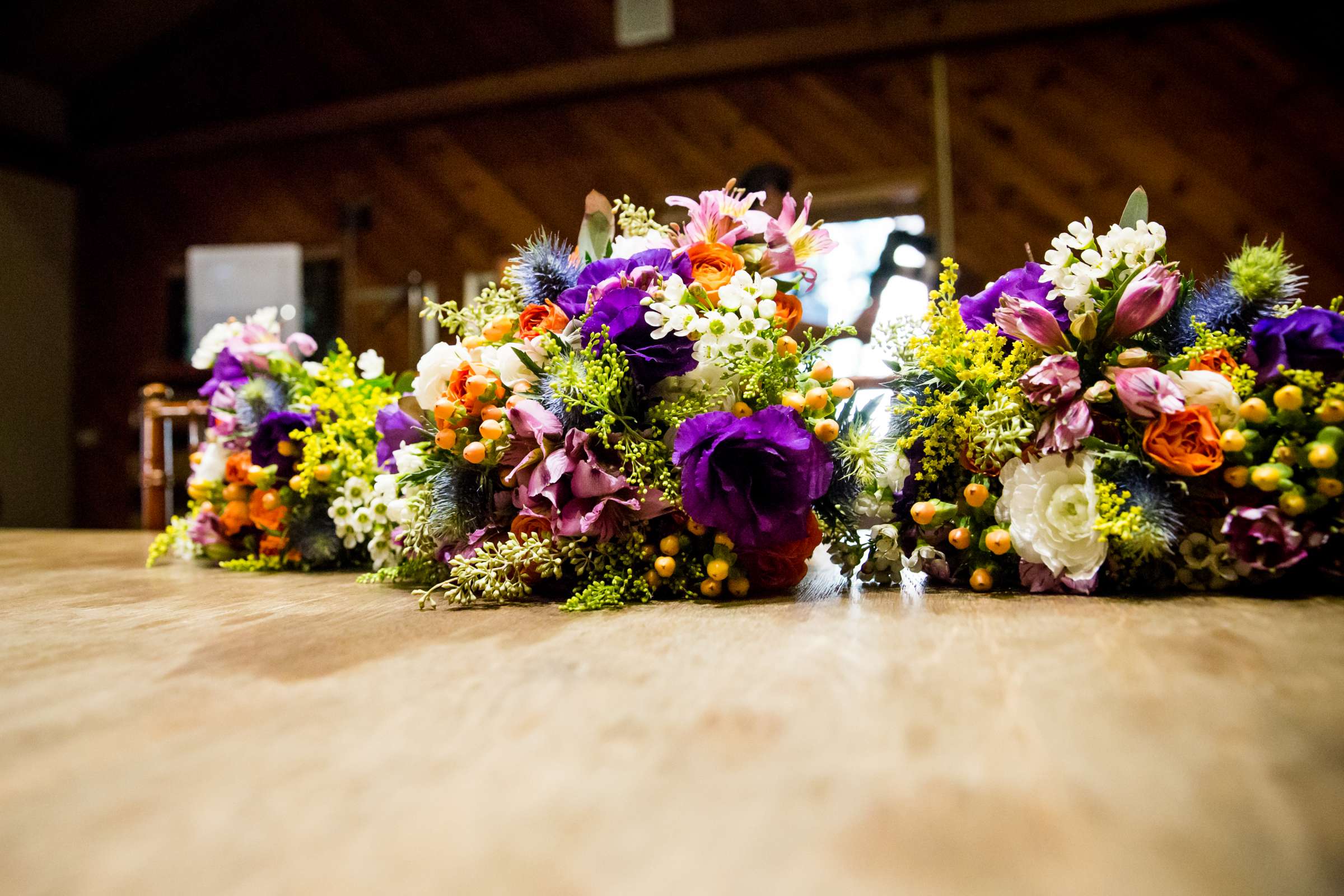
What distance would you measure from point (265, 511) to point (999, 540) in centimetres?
109

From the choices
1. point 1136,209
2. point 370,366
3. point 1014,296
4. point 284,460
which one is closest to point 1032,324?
point 1014,296

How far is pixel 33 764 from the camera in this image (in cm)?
44

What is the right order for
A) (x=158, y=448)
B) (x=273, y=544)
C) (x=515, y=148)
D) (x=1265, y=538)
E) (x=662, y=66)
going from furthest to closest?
(x=515, y=148), (x=662, y=66), (x=158, y=448), (x=273, y=544), (x=1265, y=538)

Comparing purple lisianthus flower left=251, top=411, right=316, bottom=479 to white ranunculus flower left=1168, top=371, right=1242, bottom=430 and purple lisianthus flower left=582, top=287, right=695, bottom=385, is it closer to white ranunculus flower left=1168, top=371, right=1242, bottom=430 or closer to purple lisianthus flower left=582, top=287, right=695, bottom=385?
purple lisianthus flower left=582, top=287, right=695, bottom=385

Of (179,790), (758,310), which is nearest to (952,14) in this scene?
(758,310)

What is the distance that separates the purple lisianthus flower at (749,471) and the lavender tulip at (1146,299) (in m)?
0.34

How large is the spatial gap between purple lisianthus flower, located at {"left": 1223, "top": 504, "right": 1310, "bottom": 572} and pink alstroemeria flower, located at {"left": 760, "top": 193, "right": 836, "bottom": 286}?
508mm

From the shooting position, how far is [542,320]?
0.99 m

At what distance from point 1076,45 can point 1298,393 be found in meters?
3.55

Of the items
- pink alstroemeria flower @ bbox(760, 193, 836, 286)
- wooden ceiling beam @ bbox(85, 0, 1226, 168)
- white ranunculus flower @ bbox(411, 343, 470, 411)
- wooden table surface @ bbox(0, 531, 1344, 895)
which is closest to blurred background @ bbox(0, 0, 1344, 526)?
wooden ceiling beam @ bbox(85, 0, 1226, 168)

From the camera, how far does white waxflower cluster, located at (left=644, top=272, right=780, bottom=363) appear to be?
877 millimetres

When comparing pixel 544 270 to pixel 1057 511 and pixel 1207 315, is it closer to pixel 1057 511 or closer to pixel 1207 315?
pixel 1057 511

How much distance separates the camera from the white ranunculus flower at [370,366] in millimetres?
1284

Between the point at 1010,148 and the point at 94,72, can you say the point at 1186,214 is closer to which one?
the point at 1010,148
